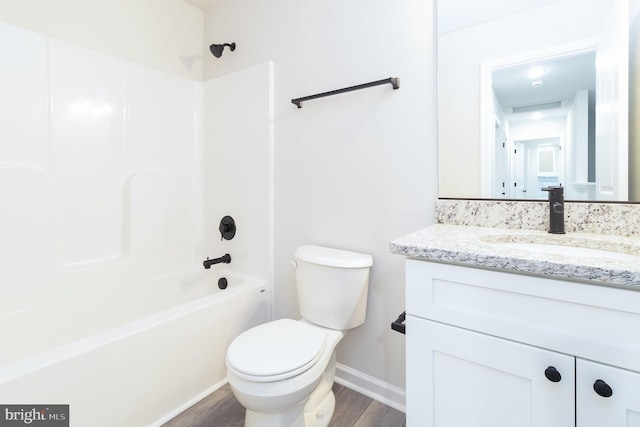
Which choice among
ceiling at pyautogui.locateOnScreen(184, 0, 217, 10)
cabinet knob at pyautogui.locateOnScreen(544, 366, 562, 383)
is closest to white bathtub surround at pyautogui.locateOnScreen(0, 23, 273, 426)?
ceiling at pyautogui.locateOnScreen(184, 0, 217, 10)

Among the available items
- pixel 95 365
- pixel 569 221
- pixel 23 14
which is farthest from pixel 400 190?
pixel 23 14

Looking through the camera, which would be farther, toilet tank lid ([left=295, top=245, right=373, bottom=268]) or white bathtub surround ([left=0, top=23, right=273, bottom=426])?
toilet tank lid ([left=295, top=245, right=373, bottom=268])

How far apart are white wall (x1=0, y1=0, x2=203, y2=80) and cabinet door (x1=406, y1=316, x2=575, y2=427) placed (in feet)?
7.34

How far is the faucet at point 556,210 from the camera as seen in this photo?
1.12 meters

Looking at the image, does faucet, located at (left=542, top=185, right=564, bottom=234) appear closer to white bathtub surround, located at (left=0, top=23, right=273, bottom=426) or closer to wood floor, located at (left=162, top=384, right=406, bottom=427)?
wood floor, located at (left=162, top=384, right=406, bottom=427)

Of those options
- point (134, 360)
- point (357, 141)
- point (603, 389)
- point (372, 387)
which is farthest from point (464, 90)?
point (134, 360)

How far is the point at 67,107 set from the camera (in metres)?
1.71

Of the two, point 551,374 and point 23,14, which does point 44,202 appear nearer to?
point 23,14

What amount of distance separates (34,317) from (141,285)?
516mm

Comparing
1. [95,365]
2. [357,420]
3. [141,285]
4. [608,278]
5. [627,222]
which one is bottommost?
[357,420]

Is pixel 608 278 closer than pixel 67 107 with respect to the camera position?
Yes

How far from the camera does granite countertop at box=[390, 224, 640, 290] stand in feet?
2.22

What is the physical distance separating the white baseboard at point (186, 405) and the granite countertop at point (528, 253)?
1.33 meters

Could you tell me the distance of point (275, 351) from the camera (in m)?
1.20
